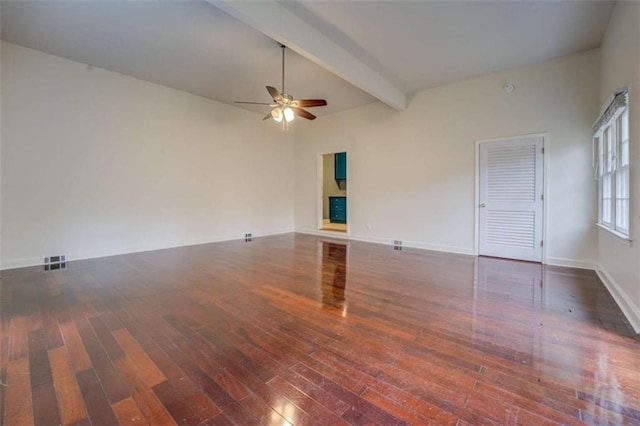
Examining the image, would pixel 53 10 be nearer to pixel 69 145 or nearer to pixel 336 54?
pixel 69 145

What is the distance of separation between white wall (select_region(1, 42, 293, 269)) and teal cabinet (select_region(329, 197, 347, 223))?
10.6 ft

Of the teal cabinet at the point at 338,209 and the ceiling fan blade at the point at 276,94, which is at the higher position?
the ceiling fan blade at the point at 276,94

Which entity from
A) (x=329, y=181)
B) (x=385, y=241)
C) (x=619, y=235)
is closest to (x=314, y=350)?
(x=619, y=235)

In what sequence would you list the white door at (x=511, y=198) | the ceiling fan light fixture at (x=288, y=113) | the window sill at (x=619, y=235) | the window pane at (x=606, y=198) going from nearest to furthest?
the window sill at (x=619, y=235) → the window pane at (x=606, y=198) → the ceiling fan light fixture at (x=288, y=113) → the white door at (x=511, y=198)

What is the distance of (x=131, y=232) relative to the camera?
17.8 feet

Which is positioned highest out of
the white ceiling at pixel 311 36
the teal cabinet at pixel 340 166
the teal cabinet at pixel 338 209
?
the white ceiling at pixel 311 36

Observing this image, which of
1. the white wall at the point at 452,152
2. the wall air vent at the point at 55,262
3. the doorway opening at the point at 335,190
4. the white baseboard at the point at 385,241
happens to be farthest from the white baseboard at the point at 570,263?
the wall air vent at the point at 55,262

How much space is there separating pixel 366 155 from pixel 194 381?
5.83 meters

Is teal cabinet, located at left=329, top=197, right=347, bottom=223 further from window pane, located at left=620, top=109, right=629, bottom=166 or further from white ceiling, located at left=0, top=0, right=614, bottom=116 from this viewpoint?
window pane, located at left=620, top=109, right=629, bottom=166

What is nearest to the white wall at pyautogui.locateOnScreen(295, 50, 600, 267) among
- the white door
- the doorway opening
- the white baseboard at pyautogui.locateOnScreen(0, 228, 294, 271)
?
the white door

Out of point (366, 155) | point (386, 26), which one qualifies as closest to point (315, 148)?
point (366, 155)

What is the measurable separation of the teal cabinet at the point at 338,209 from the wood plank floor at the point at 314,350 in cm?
592

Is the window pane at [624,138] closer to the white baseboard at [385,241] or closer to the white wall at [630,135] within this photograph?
the white wall at [630,135]

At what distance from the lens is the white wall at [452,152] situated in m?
4.29
